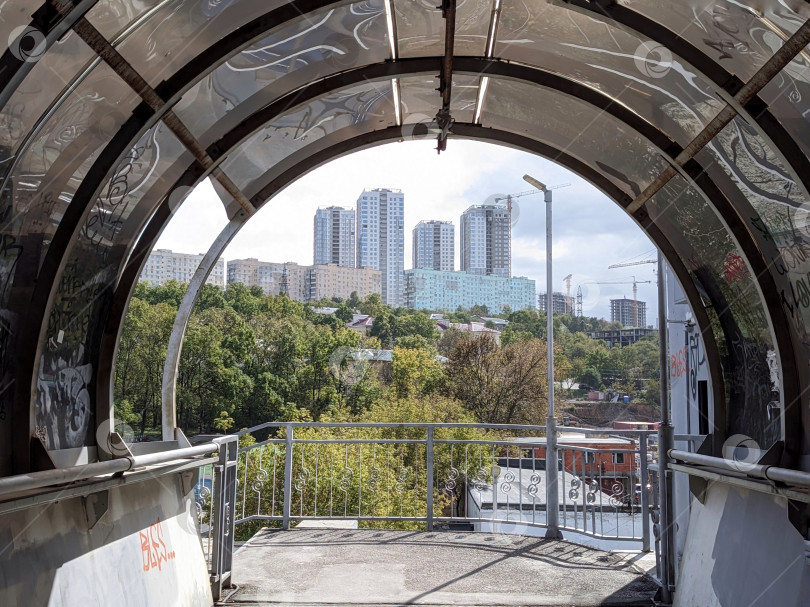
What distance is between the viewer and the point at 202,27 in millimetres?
3975

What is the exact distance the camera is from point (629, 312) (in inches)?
2970

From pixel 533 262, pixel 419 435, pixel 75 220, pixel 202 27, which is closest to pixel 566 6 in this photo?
pixel 202 27

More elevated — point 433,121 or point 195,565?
point 433,121

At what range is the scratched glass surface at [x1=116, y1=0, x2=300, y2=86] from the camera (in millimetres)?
3727

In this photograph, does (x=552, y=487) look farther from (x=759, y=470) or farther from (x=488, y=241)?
(x=488, y=241)

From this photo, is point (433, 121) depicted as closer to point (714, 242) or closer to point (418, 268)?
point (714, 242)

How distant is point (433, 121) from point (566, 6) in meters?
2.38

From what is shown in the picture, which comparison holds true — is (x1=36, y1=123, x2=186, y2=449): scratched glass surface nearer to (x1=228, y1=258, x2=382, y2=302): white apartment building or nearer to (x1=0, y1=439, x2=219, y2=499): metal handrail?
(x1=0, y1=439, x2=219, y2=499): metal handrail

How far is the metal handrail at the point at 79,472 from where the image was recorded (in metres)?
2.87

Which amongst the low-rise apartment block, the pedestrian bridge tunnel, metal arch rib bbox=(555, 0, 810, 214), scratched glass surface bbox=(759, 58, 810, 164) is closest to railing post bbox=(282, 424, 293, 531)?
the pedestrian bridge tunnel

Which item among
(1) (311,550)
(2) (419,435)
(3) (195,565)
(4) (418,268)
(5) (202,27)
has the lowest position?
(2) (419,435)

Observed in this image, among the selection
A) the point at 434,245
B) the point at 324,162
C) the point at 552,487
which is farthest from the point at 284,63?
the point at 434,245

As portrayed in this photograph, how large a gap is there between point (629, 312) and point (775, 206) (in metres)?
74.2

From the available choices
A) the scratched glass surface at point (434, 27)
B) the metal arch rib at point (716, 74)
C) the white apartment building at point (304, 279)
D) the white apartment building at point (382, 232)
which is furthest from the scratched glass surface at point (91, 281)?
the white apartment building at point (382, 232)
